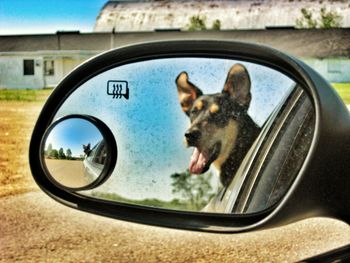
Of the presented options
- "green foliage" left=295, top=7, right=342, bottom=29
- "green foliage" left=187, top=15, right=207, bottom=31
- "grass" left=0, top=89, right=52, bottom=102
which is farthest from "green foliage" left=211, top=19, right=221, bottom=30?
"grass" left=0, top=89, right=52, bottom=102

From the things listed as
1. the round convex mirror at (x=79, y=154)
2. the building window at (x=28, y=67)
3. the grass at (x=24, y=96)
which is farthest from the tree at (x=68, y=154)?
the building window at (x=28, y=67)

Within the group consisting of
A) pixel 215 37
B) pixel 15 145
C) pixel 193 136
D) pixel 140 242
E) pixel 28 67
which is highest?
pixel 215 37

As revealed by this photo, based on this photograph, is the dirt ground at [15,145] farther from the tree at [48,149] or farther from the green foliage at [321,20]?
the green foliage at [321,20]

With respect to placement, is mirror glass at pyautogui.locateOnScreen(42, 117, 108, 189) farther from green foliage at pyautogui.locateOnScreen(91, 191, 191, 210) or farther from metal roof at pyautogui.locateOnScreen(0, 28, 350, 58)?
metal roof at pyautogui.locateOnScreen(0, 28, 350, 58)

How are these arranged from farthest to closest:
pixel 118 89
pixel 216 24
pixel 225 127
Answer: pixel 216 24 < pixel 118 89 < pixel 225 127

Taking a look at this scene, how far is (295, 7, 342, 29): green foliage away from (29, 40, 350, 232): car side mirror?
29909 mm

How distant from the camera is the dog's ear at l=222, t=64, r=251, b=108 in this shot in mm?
1107

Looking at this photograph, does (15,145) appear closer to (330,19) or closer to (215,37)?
(215,37)

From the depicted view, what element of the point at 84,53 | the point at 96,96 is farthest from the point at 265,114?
the point at 84,53

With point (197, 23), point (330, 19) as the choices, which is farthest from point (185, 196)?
point (197, 23)

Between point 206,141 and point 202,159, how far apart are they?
0.13ft

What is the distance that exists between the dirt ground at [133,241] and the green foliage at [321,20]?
88.0ft

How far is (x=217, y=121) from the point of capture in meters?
1.08

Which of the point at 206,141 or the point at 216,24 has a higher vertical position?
the point at 216,24
